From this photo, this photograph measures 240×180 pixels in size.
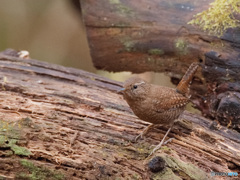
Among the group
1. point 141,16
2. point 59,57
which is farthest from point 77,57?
point 141,16

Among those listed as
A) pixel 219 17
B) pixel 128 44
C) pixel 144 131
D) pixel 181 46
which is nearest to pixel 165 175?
pixel 144 131

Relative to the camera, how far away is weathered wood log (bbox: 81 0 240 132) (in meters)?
3.53

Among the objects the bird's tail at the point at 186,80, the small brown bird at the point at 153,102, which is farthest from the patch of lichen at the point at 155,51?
the small brown bird at the point at 153,102

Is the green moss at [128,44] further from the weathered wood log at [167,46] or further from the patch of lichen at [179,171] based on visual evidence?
the patch of lichen at [179,171]

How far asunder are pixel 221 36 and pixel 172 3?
32.6 inches

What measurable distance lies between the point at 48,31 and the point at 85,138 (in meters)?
4.98

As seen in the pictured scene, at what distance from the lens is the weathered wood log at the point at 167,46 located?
3529 millimetres

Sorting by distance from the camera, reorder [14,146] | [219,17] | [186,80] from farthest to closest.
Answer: [219,17], [186,80], [14,146]

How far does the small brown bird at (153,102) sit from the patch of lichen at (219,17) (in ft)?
3.45

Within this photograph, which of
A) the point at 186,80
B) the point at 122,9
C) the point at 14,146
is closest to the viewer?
the point at 14,146

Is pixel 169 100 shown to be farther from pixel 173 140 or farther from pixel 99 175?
pixel 99 175

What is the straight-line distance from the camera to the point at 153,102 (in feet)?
9.89

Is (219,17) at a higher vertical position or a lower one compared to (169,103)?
higher

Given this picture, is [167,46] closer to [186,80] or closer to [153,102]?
[186,80]
